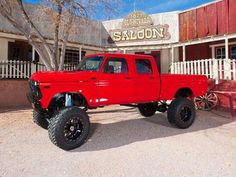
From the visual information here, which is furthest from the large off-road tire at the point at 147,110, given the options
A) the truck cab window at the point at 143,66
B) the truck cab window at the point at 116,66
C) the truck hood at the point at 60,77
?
the truck hood at the point at 60,77

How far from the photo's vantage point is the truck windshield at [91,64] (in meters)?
7.66

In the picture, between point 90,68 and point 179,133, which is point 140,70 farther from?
point 179,133

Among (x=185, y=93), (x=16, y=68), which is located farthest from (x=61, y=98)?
(x=16, y=68)

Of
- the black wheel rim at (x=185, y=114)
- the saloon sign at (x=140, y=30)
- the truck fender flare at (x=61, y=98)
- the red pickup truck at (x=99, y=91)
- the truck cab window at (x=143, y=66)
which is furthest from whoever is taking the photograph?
the saloon sign at (x=140, y=30)

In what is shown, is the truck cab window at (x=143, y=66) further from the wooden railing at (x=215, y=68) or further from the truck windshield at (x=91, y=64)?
the wooden railing at (x=215, y=68)

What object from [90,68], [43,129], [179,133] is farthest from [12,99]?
[179,133]

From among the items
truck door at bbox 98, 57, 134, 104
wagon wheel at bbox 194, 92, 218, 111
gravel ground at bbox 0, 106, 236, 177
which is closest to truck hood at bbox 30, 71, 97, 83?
truck door at bbox 98, 57, 134, 104

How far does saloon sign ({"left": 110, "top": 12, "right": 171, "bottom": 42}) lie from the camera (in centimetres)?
1980

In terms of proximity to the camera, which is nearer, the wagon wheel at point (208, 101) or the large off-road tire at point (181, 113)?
the large off-road tire at point (181, 113)

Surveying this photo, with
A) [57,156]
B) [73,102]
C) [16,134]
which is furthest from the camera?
[16,134]

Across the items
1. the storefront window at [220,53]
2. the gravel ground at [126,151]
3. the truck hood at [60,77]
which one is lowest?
the gravel ground at [126,151]

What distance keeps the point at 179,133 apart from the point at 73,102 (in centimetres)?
326

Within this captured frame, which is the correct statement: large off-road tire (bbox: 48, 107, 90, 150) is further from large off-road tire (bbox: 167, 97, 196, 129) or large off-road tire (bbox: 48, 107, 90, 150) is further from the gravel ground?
large off-road tire (bbox: 167, 97, 196, 129)

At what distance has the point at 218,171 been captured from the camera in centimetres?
544
